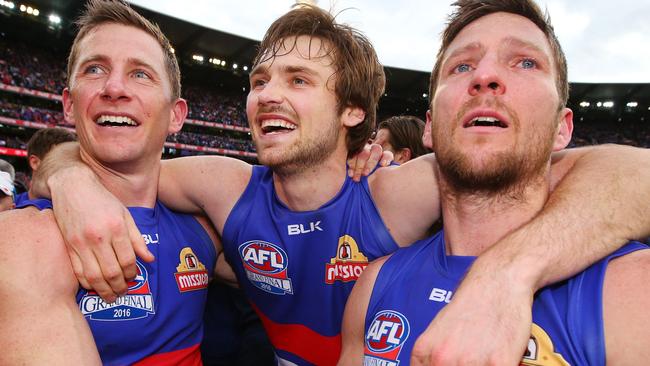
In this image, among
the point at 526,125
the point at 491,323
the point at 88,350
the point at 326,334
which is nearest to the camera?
the point at 491,323

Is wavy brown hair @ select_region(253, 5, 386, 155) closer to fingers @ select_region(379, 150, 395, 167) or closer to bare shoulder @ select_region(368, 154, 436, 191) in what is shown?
fingers @ select_region(379, 150, 395, 167)

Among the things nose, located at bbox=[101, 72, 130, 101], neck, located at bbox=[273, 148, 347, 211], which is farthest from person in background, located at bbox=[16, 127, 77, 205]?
neck, located at bbox=[273, 148, 347, 211]

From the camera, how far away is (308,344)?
105 inches

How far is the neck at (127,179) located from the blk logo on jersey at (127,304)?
1.62 feet

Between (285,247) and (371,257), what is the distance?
0.55 meters

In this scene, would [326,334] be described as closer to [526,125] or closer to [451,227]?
[451,227]

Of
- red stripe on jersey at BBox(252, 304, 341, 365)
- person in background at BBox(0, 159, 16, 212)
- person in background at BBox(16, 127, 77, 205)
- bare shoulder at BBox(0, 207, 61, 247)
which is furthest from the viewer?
person in background at BBox(16, 127, 77, 205)

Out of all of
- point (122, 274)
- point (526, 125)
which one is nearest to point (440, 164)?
point (526, 125)

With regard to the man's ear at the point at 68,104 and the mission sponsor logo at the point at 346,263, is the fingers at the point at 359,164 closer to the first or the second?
the mission sponsor logo at the point at 346,263

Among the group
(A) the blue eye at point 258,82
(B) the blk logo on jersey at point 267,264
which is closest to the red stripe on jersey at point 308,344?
(B) the blk logo on jersey at point 267,264

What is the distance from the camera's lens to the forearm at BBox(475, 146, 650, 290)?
147cm

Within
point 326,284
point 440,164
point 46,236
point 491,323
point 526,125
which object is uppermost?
point 526,125

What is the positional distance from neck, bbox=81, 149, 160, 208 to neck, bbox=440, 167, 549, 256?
1.79 metres

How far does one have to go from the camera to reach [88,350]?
172cm
